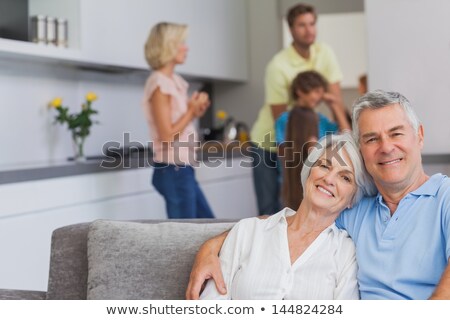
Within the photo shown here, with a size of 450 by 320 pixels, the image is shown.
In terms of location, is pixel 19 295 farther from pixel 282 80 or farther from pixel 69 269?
pixel 282 80

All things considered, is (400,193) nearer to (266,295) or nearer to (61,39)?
(266,295)

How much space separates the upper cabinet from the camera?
4699 millimetres

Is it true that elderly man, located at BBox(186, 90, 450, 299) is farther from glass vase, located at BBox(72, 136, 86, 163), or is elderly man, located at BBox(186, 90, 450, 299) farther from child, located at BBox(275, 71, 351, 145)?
glass vase, located at BBox(72, 136, 86, 163)

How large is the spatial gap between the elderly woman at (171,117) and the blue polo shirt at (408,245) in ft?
7.03

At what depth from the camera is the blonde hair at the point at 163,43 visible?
404 centimetres

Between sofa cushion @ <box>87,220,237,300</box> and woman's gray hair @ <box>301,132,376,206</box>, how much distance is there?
0.35m

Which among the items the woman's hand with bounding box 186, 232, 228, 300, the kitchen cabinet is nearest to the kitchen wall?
the kitchen cabinet

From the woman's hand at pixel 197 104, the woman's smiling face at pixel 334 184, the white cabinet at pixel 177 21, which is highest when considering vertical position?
the white cabinet at pixel 177 21

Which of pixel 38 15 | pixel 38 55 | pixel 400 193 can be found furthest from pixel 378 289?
pixel 38 15

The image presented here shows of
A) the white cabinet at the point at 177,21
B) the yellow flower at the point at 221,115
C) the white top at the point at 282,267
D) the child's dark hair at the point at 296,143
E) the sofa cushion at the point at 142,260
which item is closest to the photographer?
the white top at the point at 282,267

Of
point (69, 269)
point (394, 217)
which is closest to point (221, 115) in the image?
point (69, 269)

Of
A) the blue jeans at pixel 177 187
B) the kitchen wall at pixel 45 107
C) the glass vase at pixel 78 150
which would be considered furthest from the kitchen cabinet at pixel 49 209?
the kitchen wall at pixel 45 107

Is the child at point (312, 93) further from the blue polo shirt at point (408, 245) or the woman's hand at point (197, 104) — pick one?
the blue polo shirt at point (408, 245)

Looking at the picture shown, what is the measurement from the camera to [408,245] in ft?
6.13
